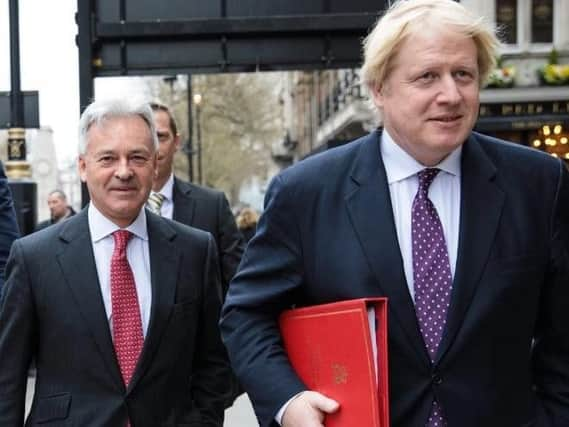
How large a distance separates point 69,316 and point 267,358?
94 cm

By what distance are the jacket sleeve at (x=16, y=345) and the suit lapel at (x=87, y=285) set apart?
5.8 inches

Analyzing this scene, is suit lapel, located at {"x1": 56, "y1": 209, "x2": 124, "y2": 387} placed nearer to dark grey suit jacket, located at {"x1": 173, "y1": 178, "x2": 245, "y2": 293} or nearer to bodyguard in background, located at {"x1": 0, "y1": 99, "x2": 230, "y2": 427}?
bodyguard in background, located at {"x1": 0, "y1": 99, "x2": 230, "y2": 427}

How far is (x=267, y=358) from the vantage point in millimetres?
2848

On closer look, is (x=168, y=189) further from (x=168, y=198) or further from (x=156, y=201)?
(x=156, y=201)

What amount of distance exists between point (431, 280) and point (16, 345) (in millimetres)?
1467

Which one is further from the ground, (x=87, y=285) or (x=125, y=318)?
(x=87, y=285)

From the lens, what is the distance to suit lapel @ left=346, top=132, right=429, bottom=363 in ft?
8.95

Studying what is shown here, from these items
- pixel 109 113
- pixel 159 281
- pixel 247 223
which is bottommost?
pixel 247 223

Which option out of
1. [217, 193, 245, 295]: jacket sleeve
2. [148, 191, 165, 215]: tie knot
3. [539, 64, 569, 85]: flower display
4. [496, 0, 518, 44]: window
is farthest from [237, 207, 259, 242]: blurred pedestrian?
[148, 191, 165, 215]: tie knot

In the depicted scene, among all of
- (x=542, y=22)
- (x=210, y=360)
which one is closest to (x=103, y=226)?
(x=210, y=360)

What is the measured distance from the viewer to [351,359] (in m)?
2.66

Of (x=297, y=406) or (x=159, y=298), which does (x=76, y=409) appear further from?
(x=297, y=406)

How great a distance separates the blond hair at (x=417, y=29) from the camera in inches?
107

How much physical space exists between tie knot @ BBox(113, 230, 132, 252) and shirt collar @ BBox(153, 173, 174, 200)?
7.25 ft
